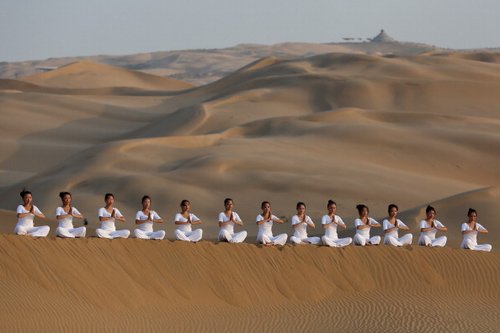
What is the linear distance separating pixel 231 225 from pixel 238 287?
1.26 metres

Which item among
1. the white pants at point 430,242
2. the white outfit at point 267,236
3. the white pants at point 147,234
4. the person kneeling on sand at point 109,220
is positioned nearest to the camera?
the person kneeling on sand at point 109,220

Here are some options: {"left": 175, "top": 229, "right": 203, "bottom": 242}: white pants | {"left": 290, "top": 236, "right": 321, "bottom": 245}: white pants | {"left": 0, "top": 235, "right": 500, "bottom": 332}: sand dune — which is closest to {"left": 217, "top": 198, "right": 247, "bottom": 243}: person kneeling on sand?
{"left": 0, "top": 235, "right": 500, "bottom": 332}: sand dune

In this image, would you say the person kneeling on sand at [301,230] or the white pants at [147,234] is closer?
the white pants at [147,234]

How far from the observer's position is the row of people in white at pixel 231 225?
19.5 m

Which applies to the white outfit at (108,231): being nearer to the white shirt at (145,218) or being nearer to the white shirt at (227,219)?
the white shirt at (145,218)

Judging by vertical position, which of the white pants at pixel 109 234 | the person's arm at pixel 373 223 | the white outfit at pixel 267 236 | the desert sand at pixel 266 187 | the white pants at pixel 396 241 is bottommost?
the desert sand at pixel 266 187

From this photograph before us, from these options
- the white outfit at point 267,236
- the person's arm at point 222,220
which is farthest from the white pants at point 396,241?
the person's arm at point 222,220

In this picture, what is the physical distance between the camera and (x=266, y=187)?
37438 millimetres

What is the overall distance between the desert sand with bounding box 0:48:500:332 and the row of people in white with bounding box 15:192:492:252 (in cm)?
30

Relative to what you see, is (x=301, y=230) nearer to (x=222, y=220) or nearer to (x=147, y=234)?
(x=222, y=220)

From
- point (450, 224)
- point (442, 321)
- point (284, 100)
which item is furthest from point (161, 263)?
point (284, 100)

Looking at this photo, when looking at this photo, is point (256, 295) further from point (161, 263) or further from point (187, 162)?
point (187, 162)

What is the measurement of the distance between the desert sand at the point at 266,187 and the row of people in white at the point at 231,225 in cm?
30

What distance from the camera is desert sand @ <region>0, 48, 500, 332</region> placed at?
1902cm
